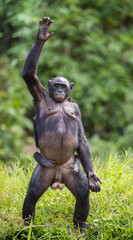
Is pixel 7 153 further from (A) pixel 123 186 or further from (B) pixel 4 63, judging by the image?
(A) pixel 123 186

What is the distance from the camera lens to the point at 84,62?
7391mm

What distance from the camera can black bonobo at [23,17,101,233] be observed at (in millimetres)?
2646

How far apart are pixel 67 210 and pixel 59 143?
0.88m

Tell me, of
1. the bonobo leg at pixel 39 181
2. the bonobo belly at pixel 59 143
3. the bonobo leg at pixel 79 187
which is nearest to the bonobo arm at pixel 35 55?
the bonobo belly at pixel 59 143

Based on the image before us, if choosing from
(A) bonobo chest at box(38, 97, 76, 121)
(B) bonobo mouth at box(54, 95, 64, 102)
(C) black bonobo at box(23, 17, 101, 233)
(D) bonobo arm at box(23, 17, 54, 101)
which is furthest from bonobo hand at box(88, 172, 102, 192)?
(D) bonobo arm at box(23, 17, 54, 101)

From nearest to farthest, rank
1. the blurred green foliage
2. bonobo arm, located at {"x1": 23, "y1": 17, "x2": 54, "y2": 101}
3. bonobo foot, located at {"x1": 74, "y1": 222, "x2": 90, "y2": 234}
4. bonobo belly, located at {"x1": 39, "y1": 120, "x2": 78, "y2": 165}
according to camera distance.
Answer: bonobo arm, located at {"x1": 23, "y1": 17, "x2": 54, "y2": 101}
bonobo belly, located at {"x1": 39, "y1": 120, "x2": 78, "y2": 165}
bonobo foot, located at {"x1": 74, "y1": 222, "x2": 90, "y2": 234}
the blurred green foliage

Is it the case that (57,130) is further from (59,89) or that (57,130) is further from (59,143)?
(59,89)

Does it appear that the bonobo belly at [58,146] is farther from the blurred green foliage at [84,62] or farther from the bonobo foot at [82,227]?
the blurred green foliage at [84,62]

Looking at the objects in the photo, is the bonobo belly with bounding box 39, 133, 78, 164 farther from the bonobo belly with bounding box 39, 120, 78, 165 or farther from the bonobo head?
the bonobo head

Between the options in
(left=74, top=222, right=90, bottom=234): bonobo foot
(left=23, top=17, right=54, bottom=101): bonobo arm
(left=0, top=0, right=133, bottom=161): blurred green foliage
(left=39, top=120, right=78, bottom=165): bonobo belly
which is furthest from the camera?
(left=0, top=0, right=133, bottom=161): blurred green foliage

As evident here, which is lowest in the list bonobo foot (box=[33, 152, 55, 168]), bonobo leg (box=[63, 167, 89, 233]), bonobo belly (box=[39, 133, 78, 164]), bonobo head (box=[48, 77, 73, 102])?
bonobo leg (box=[63, 167, 89, 233])

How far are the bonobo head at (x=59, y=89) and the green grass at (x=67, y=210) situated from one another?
1.04 meters

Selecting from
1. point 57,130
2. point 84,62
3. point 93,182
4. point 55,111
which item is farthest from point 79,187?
point 84,62

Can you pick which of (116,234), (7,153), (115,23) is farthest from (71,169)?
(115,23)
